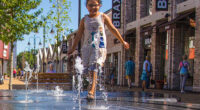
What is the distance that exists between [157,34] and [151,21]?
4.37 ft

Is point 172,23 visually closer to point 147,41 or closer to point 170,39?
point 170,39

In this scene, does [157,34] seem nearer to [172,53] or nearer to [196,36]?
[172,53]

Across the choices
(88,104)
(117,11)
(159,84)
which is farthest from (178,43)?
(88,104)

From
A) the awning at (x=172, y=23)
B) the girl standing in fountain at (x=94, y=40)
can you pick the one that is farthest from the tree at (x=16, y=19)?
the girl standing in fountain at (x=94, y=40)

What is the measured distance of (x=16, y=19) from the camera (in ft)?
62.5

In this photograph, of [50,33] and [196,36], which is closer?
[196,36]

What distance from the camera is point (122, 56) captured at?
3256 cm

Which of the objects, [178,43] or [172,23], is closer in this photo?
[172,23]

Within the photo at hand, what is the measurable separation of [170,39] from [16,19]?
28.6 feet

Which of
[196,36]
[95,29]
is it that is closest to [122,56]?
[196,36]

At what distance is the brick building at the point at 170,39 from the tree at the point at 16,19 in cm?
710

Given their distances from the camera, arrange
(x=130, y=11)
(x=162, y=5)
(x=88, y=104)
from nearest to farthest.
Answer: (x=88, y=104) < (x=162, y=5) < (x=130, y=11)

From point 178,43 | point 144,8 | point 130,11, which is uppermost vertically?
point 130,11

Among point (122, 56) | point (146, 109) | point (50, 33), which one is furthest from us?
point (50, 33)
